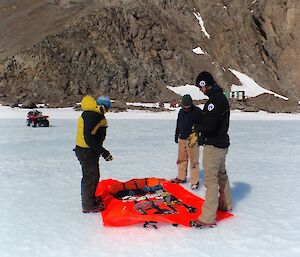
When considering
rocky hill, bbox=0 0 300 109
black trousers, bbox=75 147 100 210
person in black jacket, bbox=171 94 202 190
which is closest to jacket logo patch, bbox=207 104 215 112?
black trousers, bbox=75 147 100 210

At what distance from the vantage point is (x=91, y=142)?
251 inches

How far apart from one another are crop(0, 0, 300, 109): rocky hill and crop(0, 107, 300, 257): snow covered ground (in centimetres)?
2793

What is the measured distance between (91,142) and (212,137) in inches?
75.4

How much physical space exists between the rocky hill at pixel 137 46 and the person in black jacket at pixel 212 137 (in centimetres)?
3348

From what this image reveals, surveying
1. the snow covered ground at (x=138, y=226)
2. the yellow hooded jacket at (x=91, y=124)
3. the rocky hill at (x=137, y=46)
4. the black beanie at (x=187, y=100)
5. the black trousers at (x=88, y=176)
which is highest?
the rocky hill at (x=137, y=46)

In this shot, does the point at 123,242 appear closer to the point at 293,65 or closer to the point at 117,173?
the point at 117,173

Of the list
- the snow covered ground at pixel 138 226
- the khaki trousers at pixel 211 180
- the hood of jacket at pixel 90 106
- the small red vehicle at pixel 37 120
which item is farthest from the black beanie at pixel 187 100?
the small red vehicle at pixel 37 120

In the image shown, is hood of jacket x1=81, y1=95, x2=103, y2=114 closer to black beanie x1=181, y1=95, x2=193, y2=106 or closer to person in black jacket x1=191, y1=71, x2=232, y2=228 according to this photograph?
person in black jacket x1=191, y1=71, x2=232, y2=228

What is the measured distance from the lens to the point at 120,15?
52594 mm

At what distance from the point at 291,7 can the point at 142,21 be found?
25.2 m

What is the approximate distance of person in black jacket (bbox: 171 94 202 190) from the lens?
8.28 m

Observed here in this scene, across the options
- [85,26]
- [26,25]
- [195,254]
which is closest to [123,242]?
[195,254]

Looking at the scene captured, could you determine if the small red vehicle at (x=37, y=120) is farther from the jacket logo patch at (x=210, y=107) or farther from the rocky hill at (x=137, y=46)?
the jacket logo patch at (x=210, y=107)

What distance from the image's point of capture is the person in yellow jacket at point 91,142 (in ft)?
20.7
